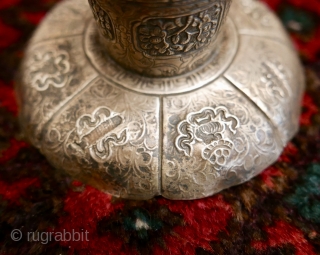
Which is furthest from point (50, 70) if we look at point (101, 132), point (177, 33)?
point (177, 33)

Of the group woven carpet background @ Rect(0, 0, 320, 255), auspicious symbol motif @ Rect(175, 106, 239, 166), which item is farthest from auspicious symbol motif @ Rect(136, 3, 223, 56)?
woven carpet background @ Rect(0, 0, 320, 255)

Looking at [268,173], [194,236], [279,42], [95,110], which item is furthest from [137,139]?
[279,42]

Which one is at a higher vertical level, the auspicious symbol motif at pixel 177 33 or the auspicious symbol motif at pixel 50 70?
the auspicious symbol motif at pixel 177 33

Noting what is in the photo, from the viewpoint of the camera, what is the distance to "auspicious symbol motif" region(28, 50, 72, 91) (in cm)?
97

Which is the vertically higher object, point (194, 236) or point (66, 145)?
point (66, 145)

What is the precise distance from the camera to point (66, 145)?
3.00 feet

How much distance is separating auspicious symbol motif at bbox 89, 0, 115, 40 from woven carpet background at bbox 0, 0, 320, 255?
38 centimetres

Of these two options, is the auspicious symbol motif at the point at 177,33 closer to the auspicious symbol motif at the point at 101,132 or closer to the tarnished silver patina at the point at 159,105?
the tarnished silver patina at the point at 159,105

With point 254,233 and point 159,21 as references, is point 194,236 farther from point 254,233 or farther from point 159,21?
point 159,21

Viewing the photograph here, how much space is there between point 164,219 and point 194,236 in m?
0.08

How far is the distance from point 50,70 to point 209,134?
0.45 m

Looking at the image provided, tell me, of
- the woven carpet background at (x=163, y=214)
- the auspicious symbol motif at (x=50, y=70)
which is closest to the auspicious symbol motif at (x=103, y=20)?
the auspicious symbol motif at (x=50, y=70)

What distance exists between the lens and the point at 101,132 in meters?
0.89

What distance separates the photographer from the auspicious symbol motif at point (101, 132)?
2.90 ft
